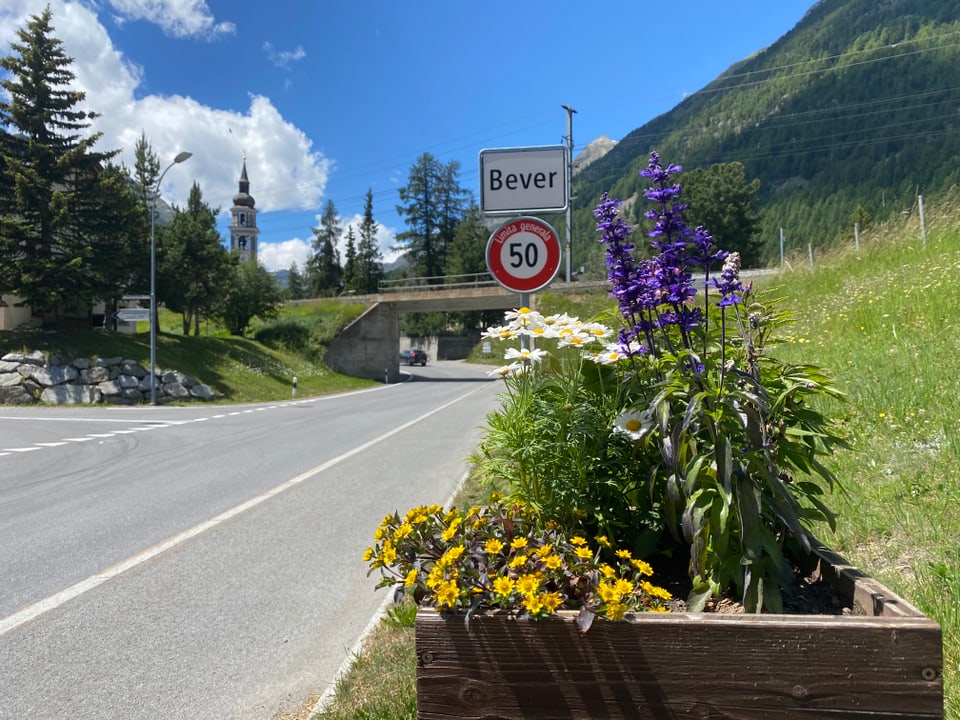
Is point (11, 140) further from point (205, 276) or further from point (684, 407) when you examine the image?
point (684, 407)

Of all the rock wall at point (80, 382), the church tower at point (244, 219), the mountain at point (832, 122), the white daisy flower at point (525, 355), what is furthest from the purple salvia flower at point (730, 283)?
the church tower at point (244, 219)

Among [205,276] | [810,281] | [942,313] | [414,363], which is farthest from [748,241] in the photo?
[942,313]

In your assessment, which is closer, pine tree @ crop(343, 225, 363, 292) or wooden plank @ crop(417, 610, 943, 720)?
wooden plank @ crop(417, 610, 943, 720)

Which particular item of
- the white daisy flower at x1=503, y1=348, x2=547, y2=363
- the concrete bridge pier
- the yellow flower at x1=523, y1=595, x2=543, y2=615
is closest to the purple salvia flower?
the white daisy flower at x1=503, y1=348, x2=547, y2=363

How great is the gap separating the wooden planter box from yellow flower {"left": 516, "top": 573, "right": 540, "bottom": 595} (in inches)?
3.9

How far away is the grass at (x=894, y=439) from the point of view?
271 cm

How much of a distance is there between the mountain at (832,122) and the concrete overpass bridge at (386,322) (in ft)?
128

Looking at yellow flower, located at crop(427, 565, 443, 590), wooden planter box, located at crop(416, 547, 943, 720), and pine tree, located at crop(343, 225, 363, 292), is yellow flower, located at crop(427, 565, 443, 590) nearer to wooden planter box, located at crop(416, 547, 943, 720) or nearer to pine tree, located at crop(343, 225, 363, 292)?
wooden planter box, located at crop(416, 547, 943, 720)

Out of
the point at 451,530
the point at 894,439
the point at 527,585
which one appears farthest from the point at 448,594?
the point at 894,439

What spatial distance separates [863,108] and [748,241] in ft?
295

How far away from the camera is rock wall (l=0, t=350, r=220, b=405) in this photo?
22.0m

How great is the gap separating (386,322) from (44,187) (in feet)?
71.3

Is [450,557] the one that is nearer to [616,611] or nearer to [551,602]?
[551,602]

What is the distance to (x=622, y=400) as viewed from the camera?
263 cm
